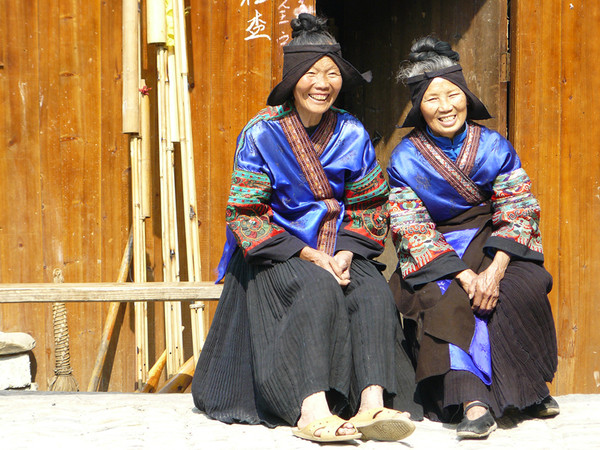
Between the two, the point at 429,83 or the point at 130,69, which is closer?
the point at 429,83

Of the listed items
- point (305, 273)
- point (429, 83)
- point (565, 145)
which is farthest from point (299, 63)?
point (565, 145)

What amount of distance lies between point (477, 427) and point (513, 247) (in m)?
0.77

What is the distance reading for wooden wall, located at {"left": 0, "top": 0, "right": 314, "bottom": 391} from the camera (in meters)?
4.33

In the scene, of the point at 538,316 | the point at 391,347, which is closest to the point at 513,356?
the point at 538,316

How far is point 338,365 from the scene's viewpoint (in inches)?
116

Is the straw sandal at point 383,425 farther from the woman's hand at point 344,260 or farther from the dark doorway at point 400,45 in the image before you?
the dark doorway at point 400,45

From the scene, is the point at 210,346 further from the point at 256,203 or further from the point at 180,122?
the point at 180,122

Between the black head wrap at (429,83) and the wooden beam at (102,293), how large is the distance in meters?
1.29

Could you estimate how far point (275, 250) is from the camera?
3.08 m

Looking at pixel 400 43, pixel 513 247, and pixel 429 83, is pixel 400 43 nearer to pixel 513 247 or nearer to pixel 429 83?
pixel 429 83

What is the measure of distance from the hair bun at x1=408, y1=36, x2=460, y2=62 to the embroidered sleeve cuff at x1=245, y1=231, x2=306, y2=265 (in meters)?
1.00

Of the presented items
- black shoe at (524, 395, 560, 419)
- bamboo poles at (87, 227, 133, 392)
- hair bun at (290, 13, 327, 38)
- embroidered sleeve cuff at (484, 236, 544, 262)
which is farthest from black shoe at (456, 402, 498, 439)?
bamboo poles at (87, 227, 133, 392)

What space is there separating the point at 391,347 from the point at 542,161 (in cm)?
187

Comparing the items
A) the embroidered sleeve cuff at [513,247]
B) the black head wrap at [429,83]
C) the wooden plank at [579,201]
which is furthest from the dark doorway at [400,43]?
the embroidered sleeve cuff at [513,247]
